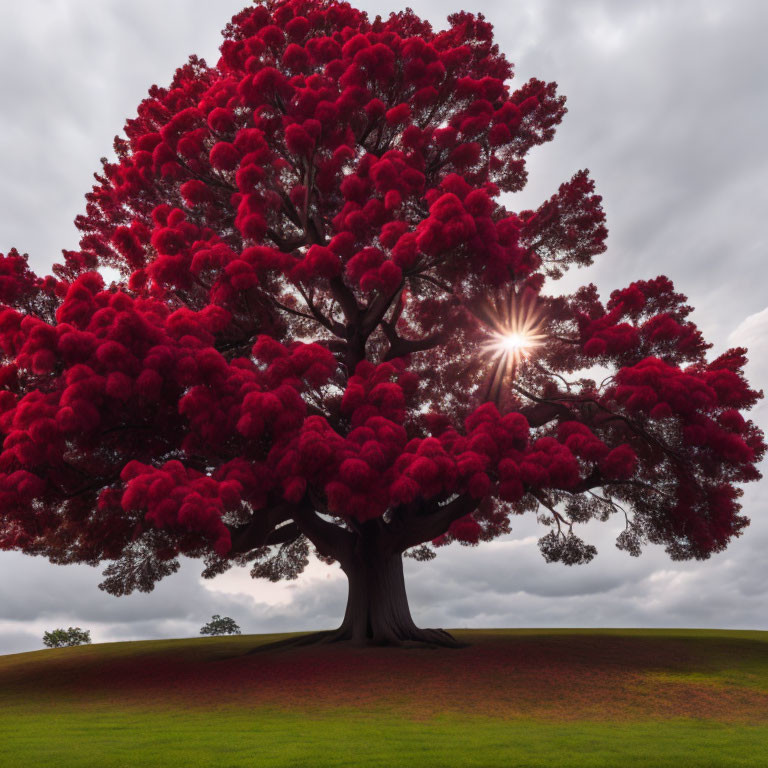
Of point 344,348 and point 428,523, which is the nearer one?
point 428,523

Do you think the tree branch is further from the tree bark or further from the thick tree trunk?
the tree bark

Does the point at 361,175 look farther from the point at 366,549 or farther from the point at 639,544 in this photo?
the point at 639,544

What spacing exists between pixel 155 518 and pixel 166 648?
10.8 metres

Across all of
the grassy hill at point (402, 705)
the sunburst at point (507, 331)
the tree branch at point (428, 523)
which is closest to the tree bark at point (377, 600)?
the tree branch at point (428, 523)

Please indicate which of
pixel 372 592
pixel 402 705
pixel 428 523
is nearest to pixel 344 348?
pixel 428 523

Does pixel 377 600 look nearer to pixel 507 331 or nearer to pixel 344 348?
pixel 344 348

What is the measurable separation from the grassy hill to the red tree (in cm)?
266

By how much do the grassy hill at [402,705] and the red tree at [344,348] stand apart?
105 inches

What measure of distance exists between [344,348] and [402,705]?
10.4 meters

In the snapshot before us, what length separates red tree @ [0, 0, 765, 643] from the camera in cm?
1370

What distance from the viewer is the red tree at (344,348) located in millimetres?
13695

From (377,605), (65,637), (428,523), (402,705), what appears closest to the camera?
(402,705)

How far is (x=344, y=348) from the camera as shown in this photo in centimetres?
1961

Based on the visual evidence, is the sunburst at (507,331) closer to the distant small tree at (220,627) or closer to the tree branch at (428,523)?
the tree branch at (428,523)
